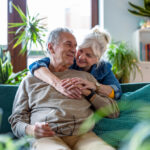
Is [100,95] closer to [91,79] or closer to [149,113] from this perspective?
[91,79]

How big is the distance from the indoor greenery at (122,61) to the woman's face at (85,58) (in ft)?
4.56

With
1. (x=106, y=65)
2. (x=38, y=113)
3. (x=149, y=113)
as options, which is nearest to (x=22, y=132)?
(x=38, y=113)

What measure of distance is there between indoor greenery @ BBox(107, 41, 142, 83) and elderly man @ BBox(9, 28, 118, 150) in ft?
5.38

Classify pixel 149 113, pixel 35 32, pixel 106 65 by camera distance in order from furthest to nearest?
pixel 35 32 < pixel 106 65 < pixel 149 113

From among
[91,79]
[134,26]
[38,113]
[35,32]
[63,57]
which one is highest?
[134,26]

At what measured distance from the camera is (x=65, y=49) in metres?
1.48

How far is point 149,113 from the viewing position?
29cm

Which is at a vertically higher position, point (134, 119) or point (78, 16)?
point (78, 16)

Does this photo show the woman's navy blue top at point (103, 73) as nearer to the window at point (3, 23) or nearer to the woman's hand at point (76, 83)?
the woman's hand at point (76, 83)

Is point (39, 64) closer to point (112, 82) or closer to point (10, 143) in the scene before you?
point (112, 82)

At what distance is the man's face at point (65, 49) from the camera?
1.48 meters

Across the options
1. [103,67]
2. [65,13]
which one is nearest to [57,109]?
[103,67]

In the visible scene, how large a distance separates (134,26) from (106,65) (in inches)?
81.6

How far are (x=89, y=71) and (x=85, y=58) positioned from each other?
0.12 m
